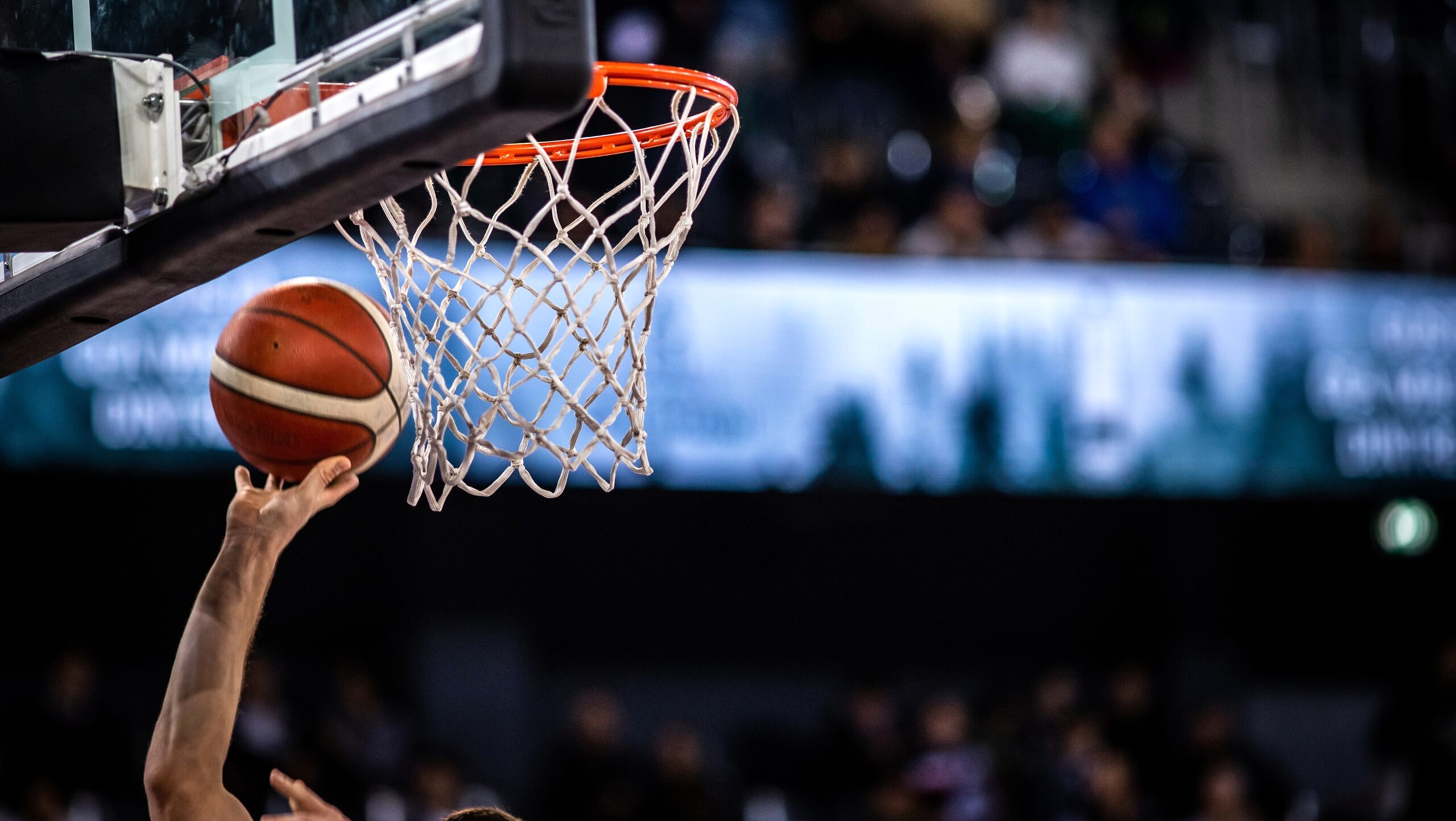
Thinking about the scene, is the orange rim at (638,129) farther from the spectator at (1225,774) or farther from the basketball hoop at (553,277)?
the spectator at (1225,774)

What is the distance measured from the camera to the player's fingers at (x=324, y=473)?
2389 mm

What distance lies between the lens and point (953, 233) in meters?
7.67

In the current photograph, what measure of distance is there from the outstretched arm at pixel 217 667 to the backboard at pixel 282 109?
0.33 m

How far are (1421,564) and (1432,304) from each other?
2.28 metres

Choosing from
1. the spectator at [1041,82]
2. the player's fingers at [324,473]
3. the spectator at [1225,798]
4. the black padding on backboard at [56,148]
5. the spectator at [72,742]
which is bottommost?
the spectator at [1225,798]

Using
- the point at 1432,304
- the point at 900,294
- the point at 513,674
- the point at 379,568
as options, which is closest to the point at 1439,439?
the point at 1432,304

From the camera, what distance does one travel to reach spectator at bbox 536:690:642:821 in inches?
277

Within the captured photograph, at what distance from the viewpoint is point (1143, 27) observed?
369 inches

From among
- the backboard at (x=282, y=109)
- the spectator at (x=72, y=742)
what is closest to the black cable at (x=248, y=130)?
the backboard at (x=282, y=109)

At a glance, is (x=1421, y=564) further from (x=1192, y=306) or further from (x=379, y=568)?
(x=379, y=568)

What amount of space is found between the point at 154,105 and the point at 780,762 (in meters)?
7.05

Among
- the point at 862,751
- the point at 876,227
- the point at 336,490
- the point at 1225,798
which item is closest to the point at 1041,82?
the point at 876,227

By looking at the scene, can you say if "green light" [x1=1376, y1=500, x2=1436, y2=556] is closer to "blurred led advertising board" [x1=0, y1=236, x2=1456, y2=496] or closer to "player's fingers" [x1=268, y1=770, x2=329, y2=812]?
"blurred led advertising board" [x1=0, y1=236, x2=1456, y2=496]

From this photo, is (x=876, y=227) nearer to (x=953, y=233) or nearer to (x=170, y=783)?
(x=953, y=233)
